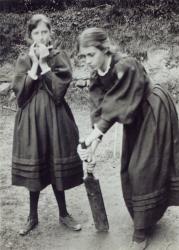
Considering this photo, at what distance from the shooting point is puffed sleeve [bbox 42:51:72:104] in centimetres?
418

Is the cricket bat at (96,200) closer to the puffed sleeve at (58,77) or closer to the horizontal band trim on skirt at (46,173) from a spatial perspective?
the horizontal band trim on skirt at (46,173)

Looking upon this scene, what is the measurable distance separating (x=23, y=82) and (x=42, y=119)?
1.19ft

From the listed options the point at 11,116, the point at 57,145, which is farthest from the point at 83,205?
the point at 11,116

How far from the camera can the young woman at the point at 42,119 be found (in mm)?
4207

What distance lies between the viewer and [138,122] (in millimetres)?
3883

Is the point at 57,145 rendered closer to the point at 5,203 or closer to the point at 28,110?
the point at 28,110

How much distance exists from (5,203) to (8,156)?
181 centimetres

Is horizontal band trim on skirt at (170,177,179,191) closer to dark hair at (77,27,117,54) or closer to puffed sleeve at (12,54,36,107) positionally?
dark hair at (77,27,117,54)

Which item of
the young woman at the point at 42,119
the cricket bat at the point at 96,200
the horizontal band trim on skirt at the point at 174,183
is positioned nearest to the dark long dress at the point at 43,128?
the young woman at the point at 42,119

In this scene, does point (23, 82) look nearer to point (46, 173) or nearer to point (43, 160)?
point (43, 160)

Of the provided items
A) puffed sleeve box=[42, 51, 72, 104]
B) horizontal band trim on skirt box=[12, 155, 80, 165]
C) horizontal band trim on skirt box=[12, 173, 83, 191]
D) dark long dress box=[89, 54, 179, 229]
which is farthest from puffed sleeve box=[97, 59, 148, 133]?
horizontal band trim on skirt box=[12, 173, 83, 191]

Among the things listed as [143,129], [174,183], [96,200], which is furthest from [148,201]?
[143,129]

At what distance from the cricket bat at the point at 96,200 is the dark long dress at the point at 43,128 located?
1.00 ft

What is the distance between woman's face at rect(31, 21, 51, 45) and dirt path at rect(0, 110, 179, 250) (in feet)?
5.80
